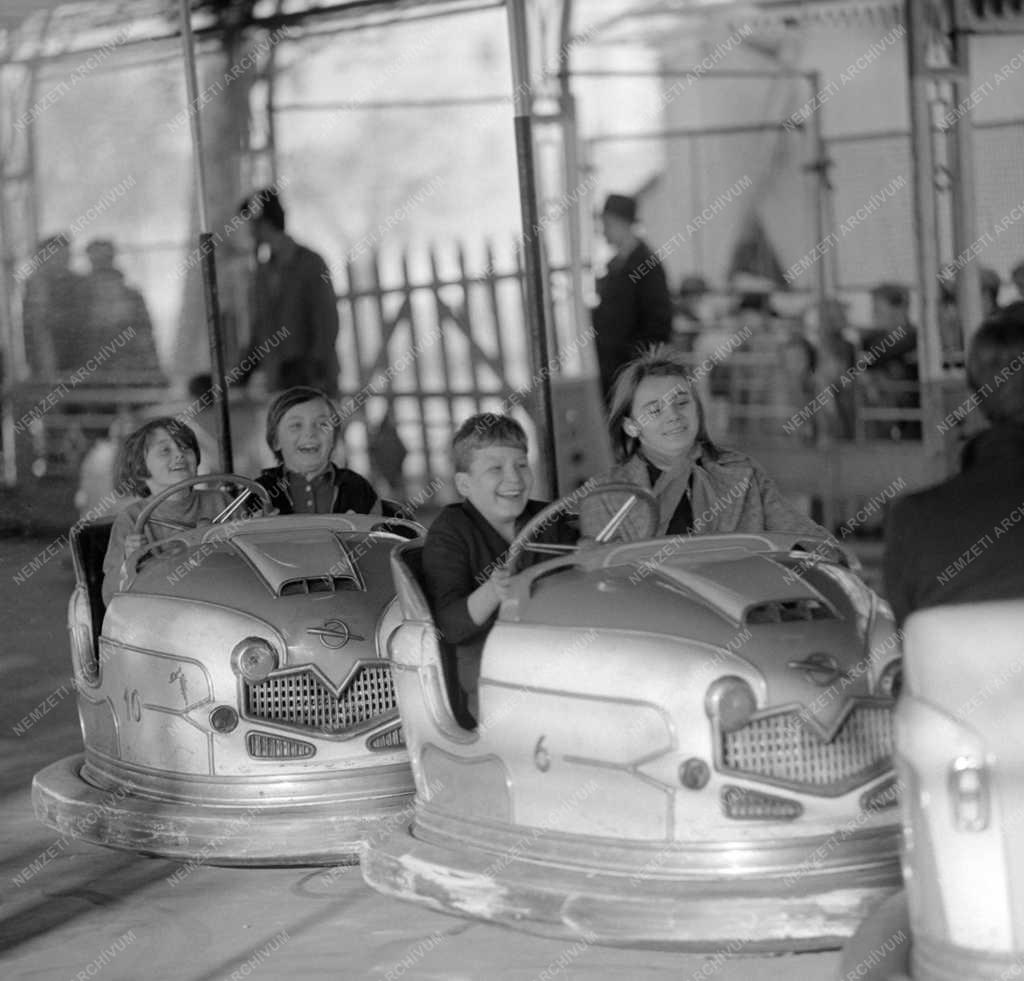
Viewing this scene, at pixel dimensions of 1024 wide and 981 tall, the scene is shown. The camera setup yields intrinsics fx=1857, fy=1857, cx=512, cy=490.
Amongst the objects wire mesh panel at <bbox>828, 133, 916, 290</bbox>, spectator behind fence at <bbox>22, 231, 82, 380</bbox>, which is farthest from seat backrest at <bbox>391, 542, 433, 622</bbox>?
spectator behind fence at <bbox>22, 231, 82, 380</bbox>

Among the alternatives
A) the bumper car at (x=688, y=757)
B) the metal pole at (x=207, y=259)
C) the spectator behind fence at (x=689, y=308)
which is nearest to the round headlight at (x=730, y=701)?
the bumper car at (x=688, y=757)

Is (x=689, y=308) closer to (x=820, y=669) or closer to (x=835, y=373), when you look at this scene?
(x=835, y=373)

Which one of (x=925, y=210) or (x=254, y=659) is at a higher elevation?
(x=925, y=210)

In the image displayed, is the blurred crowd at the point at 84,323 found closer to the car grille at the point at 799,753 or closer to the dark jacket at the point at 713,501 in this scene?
the dark jacket at the point at 713,501

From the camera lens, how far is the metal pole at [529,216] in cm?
444

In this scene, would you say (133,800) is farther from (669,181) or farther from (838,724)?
(669,181)

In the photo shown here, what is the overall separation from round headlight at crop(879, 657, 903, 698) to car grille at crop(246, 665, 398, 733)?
1.21m

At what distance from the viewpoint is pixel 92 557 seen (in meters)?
4.38

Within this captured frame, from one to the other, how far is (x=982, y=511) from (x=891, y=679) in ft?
2.18

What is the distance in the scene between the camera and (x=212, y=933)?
3.37 meters

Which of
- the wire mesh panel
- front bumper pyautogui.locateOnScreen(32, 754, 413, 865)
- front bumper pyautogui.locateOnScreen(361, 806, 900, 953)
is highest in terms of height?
the wire mesh panel

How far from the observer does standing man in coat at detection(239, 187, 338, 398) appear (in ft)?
25.1

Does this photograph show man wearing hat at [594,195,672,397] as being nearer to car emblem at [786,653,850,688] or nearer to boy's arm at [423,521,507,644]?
boy's arm at [423,521,507,644]

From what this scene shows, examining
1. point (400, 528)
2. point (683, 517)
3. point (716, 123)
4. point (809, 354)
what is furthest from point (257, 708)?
point (716, 123)
